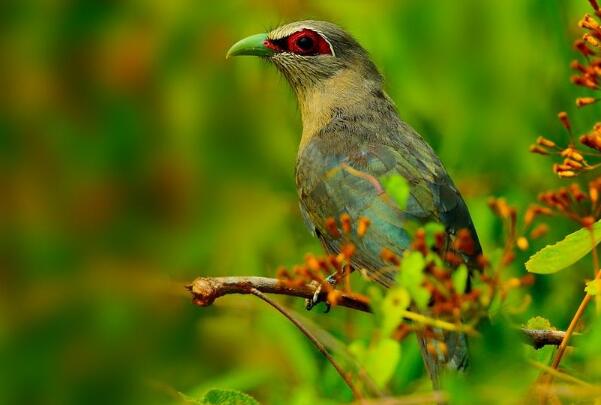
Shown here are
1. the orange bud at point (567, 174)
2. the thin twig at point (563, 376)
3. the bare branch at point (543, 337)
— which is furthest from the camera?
the bare branch at point (543, 337)

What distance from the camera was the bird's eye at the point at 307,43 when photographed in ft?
14.8

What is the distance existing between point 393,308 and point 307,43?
→ 2.92 meters

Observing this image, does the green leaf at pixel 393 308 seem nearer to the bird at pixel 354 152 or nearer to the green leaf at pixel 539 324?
the bird at pixel 354 152

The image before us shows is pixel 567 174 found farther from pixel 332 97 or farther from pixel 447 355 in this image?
pixel 332 97

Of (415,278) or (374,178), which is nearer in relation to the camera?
(415,278)

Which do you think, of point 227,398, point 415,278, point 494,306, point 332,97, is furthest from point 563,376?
point 332,97

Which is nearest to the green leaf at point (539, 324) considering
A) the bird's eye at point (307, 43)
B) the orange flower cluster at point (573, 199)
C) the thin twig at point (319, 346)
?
the orange flower cluster at point (573, 199)

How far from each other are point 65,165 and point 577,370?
467 cm

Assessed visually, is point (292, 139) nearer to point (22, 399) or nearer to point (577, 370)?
point (22, 399)

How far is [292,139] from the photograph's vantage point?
502cm

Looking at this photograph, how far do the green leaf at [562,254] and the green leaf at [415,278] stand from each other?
351 mm

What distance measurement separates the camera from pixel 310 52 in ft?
15.0

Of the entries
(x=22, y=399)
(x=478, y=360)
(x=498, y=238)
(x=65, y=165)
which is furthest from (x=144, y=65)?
(x=478, y=360)

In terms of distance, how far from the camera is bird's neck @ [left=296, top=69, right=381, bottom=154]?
427 centimetres
